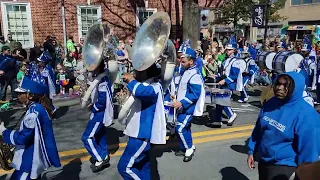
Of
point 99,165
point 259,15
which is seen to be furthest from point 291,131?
point 259,15

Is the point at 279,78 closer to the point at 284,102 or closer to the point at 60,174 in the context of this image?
the point at 284,102

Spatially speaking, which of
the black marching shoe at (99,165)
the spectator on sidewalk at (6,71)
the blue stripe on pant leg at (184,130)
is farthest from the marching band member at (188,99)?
the spectator on sidewalk at (6,71)

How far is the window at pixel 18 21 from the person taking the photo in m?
15.0

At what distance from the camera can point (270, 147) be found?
326cm

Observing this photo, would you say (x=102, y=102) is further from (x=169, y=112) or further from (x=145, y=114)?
(x=145, y=114)

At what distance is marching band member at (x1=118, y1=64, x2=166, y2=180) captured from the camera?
13.1 feet

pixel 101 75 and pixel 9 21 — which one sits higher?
pixel 9 21

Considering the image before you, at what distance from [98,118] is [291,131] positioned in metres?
2.93

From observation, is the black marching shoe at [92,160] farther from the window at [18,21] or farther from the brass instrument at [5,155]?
the window at [18,21]

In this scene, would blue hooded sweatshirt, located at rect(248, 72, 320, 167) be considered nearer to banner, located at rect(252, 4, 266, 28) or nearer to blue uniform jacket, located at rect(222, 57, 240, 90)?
blue uniform jacket, located at rect(222, 57, 240, 90)

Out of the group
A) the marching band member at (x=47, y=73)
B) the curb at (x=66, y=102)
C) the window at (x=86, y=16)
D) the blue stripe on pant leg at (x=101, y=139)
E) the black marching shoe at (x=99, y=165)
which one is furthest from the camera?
the window at (x=86, y=16)

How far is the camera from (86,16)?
1677 cm

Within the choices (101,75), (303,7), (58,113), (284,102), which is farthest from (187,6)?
(303,7)

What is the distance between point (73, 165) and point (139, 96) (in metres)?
2.15
